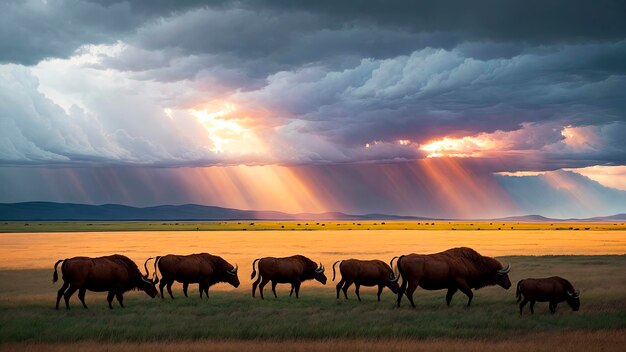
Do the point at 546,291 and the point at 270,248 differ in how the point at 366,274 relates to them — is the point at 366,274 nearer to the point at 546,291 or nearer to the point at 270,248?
the point at 546,291

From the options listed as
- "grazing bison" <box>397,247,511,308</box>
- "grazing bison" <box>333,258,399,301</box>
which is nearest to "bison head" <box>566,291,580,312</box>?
"grazing bison" <box>397,247,511,308</box>

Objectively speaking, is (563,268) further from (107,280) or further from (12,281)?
(12,281)

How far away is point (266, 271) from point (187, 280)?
137 inches

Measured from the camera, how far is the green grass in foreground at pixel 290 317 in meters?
17.6

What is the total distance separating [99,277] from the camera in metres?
22.2

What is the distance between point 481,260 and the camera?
24125mm

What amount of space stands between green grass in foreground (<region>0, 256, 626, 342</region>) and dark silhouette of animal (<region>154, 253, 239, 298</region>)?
76 cm

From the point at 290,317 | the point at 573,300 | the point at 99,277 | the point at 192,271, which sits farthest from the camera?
the point at 192,271

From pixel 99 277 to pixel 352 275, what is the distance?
1005 cm

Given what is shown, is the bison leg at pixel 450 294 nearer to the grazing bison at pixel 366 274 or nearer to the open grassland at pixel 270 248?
the grazing bison at pixel 366 274

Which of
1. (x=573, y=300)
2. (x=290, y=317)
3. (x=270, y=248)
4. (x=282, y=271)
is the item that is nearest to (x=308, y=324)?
(x=290, y=317)

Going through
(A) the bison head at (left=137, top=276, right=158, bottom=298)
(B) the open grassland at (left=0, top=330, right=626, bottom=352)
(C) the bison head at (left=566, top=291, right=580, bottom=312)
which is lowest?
(B) the open grassland at (left=0, top=330, right=626, bottom=352)

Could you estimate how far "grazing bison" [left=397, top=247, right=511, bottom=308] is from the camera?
2239 cm

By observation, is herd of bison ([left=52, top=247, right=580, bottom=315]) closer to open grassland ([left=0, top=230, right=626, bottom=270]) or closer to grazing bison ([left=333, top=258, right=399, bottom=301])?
grazing bison ([left=333, top=258, right=399, bottom=301])
